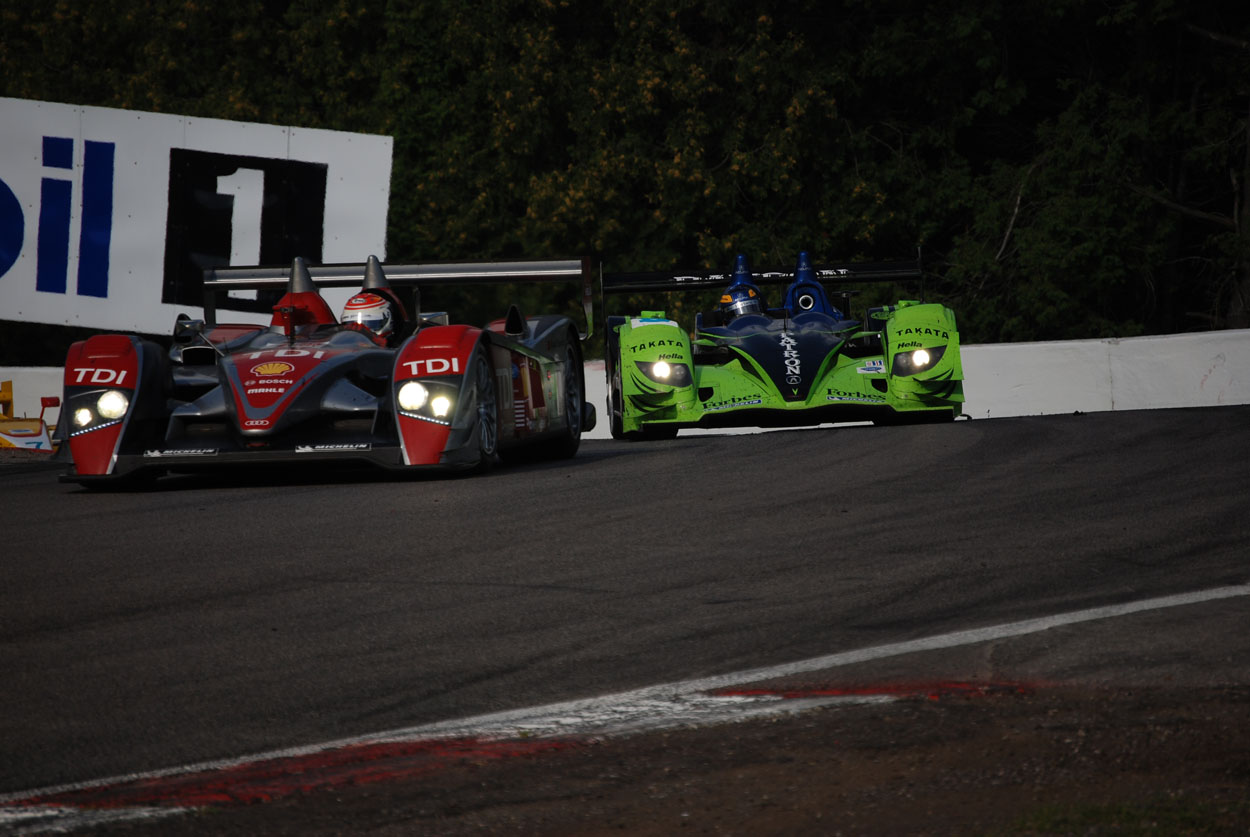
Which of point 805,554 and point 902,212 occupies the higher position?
point 902,212

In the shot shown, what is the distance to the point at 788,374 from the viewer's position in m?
11.9

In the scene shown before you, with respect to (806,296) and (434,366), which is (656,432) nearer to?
(806,296)

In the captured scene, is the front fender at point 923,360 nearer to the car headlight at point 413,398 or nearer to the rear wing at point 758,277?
the rear wing at point 758,277

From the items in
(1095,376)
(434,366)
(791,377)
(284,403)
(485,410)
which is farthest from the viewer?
(1095,376)

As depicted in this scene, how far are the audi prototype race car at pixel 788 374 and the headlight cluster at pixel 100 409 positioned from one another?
456cm

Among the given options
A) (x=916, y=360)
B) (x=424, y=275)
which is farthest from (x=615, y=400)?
(x=424, y=275)

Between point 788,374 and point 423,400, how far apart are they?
4.12 meters

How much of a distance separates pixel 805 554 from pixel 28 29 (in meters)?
31.1

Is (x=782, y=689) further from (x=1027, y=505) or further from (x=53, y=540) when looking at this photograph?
(x=53, y=540)

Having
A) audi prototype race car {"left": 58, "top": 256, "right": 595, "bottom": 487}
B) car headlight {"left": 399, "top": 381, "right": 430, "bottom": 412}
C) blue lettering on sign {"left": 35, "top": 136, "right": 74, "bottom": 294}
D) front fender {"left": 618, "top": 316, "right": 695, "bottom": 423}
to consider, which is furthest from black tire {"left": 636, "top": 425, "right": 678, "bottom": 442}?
blue lettering on sign {"left": 35, "top": 136, "right": 74, "bottom": 294}

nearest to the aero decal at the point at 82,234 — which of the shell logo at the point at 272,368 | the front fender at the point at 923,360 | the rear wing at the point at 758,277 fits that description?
the rear wing at the point at 758,277

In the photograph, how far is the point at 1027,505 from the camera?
22.0 ft

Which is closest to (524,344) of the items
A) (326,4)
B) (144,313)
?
(144,313)

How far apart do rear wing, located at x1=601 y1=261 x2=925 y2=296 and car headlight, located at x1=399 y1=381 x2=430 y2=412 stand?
4.83 meters
